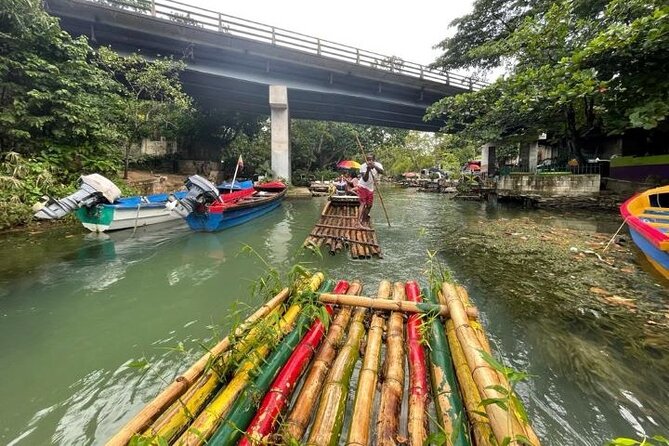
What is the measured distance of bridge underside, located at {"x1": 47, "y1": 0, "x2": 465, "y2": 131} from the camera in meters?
14.0

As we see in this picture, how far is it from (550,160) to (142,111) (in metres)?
28.2

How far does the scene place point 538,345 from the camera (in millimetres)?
3459

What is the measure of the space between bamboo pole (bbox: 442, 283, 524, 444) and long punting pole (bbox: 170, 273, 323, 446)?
145cm

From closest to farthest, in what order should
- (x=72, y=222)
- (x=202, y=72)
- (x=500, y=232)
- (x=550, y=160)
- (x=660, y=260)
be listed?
(x=660, y=260) → (x=500, y=232) → (x=72, y=222) → (x=202, y=72) → (x=550, y=160)

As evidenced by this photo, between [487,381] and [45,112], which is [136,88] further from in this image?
[487,381]

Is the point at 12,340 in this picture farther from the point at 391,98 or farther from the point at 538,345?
the point at 391,98

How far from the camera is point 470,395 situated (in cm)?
200

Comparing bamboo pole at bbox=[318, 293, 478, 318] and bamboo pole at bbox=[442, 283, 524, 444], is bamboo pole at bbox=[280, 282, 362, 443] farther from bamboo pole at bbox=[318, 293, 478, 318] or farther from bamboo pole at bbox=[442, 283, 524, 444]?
bamboo pole at bbox=[442, 283, 524, 444]

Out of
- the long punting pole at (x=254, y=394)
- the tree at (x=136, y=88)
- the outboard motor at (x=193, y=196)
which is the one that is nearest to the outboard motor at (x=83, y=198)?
the outboard motor at (x=193, y=196)

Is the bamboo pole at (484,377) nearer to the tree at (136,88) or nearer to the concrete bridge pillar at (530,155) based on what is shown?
the tree at (136,88)

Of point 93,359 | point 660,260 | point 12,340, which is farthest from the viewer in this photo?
point 660,260

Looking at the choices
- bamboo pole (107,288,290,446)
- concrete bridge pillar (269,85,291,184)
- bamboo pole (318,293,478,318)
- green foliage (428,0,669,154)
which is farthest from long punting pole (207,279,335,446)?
concrete bridge pillar (269,85,291,184)

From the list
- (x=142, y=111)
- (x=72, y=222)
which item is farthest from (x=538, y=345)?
(x=142, y=111)

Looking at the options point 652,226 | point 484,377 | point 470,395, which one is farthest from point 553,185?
point 484,377
